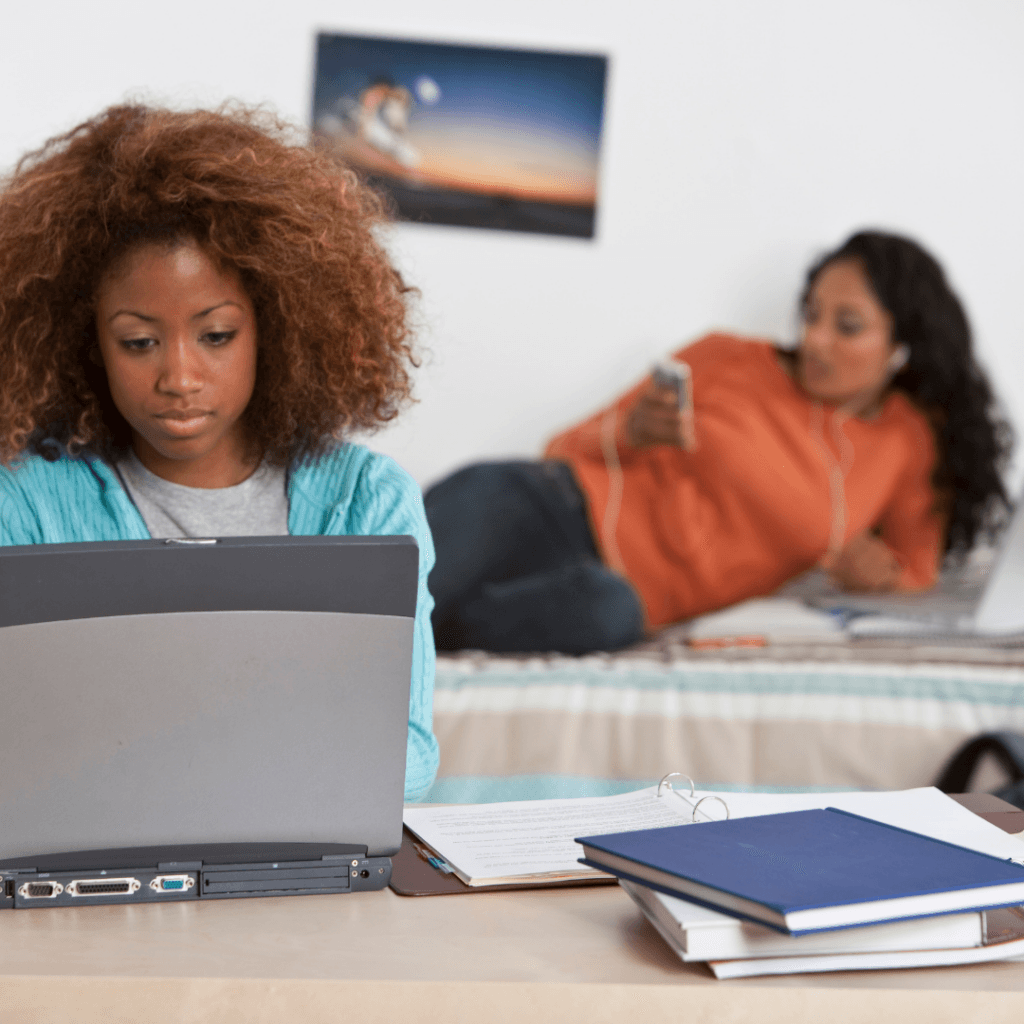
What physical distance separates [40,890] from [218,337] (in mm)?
553

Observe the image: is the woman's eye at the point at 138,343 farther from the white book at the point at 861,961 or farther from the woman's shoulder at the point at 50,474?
the white book at the point at 861,961

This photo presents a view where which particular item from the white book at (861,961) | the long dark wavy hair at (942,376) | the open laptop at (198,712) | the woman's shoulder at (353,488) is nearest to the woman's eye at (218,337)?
the woman's shoulder at (353,488)

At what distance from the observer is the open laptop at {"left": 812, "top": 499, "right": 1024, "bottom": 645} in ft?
6.47

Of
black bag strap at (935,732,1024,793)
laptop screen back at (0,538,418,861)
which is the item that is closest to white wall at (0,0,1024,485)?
black bag strap at (935,732,1024,793)

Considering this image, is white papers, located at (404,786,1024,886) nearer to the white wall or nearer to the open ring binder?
the open ring binder

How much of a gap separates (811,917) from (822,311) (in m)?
2.15

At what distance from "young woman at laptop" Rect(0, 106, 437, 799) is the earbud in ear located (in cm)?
167

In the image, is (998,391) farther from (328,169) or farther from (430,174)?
(328,169)

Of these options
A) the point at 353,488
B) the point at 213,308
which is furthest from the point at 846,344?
the point at 213,308

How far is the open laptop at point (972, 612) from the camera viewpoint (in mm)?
1973

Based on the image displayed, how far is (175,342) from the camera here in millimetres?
1035

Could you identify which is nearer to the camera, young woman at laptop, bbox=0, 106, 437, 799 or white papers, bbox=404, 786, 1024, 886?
white papers, bbox=404, 786, 1024, 886

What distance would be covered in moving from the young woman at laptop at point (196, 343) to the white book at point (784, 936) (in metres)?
0.42

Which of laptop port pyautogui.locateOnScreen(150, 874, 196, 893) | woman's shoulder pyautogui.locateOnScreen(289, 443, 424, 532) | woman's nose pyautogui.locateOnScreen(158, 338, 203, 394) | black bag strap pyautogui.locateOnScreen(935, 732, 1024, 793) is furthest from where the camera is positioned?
black bag strap pyautogui.locateOnScreen(935, 732, 1024, 793)
